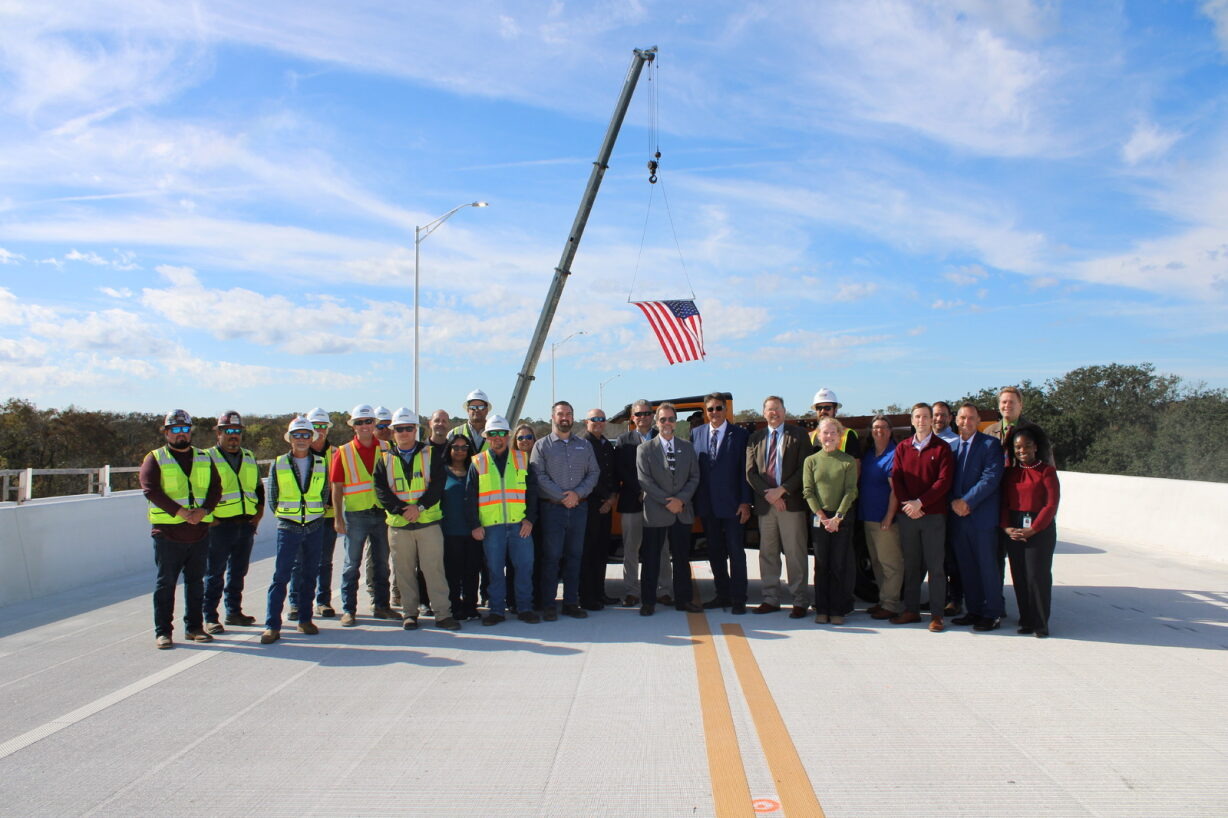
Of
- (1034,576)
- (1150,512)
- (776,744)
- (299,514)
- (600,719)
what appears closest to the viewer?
(776,744)

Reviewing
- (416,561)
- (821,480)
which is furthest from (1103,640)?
(416,561)

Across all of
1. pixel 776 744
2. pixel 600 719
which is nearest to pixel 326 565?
pixel 600 719

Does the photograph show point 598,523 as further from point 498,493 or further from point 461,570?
point 461,570

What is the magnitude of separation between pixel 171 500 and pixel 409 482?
6.31 feet

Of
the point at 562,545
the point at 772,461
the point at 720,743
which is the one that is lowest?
the point at 720,743

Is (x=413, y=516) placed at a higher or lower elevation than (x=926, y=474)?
lower

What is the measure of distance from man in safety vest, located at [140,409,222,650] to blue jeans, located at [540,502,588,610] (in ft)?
9.40

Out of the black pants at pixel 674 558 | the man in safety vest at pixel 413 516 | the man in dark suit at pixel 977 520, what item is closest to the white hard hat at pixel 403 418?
the man in safety vest at pixel 413 516

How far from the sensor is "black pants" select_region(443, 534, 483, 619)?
7.86 metres

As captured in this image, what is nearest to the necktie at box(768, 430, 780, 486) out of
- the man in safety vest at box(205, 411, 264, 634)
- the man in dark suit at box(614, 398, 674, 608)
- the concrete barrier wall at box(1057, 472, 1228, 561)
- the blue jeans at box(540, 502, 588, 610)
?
the man in dark suit at box(614, 398, 674, 608)

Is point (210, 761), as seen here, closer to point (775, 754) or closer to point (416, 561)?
point (775, 754)

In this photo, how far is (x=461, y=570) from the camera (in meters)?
7.88

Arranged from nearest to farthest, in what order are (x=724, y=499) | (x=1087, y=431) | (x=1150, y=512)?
(x=724, y=499) < (x=1150, y=512) < (x=1087, y=431)

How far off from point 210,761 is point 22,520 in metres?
6.47
